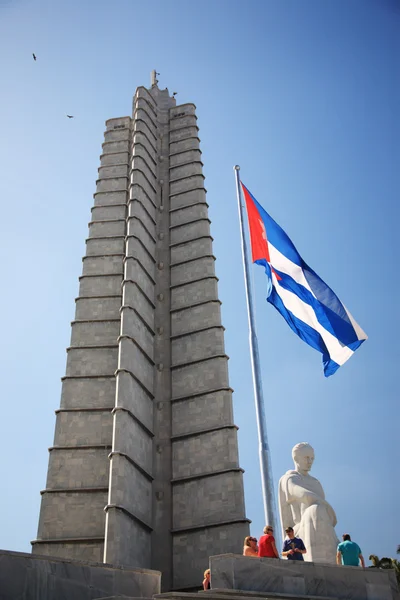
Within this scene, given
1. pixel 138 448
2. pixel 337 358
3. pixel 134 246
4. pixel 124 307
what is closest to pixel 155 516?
pixel 138 448

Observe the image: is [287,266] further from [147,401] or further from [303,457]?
[147,401]

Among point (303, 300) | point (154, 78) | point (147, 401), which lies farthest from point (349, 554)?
point (154, 78)

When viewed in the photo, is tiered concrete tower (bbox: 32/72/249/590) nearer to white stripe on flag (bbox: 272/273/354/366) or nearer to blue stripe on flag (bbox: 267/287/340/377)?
blue stripe on flag (bbox: 267/287/340/377)

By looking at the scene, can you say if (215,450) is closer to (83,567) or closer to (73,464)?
(73,464)

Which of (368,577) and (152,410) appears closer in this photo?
(368,577)

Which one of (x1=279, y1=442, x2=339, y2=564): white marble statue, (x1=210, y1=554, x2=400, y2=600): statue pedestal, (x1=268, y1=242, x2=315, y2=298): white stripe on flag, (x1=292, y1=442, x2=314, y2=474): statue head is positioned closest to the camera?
(x1=210, y1=554, x2=400, y2=600): statue pedestal

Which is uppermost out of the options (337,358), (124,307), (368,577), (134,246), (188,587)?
(134,246)

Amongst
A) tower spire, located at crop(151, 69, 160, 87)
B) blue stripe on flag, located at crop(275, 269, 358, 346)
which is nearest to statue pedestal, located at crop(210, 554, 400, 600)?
blue stripe on flag, located at crop(275, 269, 358, 346)

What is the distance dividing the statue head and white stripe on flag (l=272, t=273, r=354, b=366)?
2964 millimetres

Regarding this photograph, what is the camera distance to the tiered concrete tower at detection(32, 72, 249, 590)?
50.2 ft

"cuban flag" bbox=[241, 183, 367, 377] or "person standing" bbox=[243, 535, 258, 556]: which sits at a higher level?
"cuban flag" bbox=[241, 183, 367, 377]

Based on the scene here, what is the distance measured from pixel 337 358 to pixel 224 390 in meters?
A: 6.31

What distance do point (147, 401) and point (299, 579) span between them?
35.8ft

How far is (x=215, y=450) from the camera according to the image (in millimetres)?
16766
